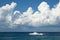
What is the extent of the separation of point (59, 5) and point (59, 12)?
26cm

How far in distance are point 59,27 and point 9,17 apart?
1950 millimetres

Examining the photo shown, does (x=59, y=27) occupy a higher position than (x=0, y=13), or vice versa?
(x=0, y=13)

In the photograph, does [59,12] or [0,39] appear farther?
[0,39]

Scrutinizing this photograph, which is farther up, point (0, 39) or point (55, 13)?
point (55, 13)

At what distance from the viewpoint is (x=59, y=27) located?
5820 mm

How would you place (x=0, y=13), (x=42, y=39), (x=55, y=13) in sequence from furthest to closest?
(x=42, y=39)
(x=55, y=13)
(x=0, y=13)

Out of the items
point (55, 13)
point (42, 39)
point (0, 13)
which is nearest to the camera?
point (0, 13)

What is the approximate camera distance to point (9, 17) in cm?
529

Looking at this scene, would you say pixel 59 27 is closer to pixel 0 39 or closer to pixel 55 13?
pixel 55 13

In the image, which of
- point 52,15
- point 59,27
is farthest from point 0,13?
point 59,27

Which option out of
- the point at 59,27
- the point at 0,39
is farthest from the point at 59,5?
the point at 0,39

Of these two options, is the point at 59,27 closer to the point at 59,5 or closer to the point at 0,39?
the point at 59,5

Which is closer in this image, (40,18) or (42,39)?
(40,18)

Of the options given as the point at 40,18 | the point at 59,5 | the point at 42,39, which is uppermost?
the point at 59,5
